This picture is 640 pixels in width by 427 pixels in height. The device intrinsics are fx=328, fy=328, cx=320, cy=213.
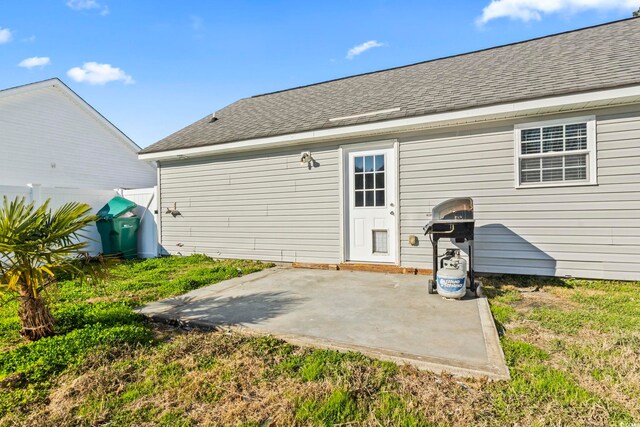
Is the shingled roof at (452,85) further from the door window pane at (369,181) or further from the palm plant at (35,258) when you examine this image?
the palm plant at (35,258)

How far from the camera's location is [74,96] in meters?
12.1

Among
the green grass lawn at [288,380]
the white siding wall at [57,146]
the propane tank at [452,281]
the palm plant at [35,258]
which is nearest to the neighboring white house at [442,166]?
the propane tank at [452,281]

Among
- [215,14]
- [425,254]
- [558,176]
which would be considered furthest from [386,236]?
[215,14]

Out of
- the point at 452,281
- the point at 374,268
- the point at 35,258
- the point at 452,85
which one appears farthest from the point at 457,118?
the point at 35,258

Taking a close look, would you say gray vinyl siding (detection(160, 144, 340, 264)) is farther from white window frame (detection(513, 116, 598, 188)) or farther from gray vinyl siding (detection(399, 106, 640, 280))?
white window frame (detection(513, 116, 598, 188))

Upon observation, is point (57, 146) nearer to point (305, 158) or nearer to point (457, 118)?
point (305, 158)

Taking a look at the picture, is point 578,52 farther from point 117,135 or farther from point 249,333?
point 117,135

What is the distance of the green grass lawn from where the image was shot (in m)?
1.90

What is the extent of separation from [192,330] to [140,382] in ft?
3.35

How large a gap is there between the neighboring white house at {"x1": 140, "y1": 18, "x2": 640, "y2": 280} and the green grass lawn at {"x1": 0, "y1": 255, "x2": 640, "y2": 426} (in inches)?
75.6

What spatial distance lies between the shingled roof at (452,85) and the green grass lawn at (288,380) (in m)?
3.36

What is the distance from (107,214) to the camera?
8.11m

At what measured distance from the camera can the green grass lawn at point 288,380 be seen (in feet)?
6.25

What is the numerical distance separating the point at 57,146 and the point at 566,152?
1471 centimetres
